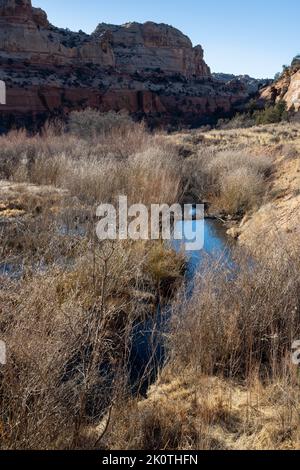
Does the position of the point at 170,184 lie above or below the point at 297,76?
below

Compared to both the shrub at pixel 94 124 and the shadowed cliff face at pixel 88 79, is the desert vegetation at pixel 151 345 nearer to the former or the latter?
the shrub at pixel 94 124

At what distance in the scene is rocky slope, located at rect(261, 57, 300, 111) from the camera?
144ft

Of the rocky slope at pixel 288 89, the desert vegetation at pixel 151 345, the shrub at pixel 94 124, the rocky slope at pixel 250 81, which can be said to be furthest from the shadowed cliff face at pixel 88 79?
the desert vegetation at pixel 151 345

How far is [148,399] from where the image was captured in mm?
3781

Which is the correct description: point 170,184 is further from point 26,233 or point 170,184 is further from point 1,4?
point 1,4

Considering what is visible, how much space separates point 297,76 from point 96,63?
926 inches

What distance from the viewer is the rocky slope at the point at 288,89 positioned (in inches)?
1733

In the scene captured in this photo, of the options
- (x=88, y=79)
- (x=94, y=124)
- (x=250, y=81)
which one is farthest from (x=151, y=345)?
(x=250, y=81)

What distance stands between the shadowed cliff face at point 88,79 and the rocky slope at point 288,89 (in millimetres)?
6002

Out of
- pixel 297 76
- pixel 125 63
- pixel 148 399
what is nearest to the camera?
pixel 148 399

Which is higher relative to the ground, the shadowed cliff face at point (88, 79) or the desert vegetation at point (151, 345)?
the shadowed cliff face at point (88, 79)

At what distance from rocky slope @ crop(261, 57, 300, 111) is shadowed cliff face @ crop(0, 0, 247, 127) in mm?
6002

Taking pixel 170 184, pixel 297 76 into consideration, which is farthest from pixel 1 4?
pixel 170 184
